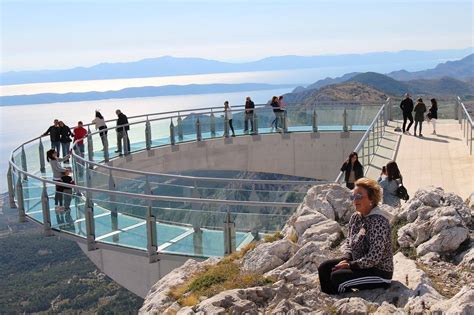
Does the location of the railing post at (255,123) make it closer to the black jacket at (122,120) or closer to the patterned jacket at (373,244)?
the black jacket at (122,120)

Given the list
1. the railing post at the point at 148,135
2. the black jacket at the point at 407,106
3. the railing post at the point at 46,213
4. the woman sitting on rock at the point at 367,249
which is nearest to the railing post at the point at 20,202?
the railing post at the point at 46,213

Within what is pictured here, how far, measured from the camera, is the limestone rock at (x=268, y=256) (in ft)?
23.0

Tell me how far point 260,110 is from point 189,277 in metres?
16.6

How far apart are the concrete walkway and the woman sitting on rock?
8376 millimetres

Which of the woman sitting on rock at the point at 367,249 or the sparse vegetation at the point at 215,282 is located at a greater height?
the woman sitting on rock at the point at 367,249

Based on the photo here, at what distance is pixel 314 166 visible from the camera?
25406mm

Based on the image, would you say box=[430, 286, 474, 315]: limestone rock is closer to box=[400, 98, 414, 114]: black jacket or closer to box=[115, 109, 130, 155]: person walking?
box=[115, 109, 130, 155]: person walking

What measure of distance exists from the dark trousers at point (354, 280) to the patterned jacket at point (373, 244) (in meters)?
0.05

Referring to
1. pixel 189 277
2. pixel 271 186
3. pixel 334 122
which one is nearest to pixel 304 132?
pixel 334 122

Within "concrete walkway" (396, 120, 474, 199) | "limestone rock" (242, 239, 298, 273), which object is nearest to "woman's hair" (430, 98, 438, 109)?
"concrete walkway" (396, 120, 474, 199)

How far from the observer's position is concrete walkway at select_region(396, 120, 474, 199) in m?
14.5

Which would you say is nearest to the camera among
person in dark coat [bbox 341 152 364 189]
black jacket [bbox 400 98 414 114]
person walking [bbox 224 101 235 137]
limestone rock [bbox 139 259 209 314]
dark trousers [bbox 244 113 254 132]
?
limestone rock [bbox 139 259 209 314]

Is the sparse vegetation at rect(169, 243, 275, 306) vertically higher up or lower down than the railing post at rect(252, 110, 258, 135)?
lower down

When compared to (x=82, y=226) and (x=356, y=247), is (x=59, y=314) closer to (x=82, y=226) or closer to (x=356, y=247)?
(x=82, y=226)
